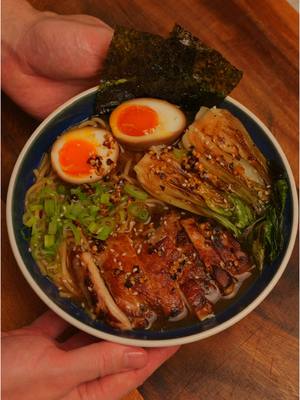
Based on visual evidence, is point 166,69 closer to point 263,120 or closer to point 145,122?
point 145,122

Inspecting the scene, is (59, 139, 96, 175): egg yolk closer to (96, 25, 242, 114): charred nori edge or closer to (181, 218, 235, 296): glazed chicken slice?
(96, 25, 242, 114): charred nori edge

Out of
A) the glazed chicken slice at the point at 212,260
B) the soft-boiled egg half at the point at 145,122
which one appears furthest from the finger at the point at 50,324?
the soft-boiled egg half at the point at 145,122

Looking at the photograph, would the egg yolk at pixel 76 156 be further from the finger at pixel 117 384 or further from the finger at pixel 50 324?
the finger at pixel 117 384

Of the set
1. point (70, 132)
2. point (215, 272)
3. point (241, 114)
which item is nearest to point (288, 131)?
point (241, 114)

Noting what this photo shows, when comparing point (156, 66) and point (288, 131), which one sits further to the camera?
point (288, 131)

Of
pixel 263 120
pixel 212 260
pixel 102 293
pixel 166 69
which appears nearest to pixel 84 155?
pixel 166 69

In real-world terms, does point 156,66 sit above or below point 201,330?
above

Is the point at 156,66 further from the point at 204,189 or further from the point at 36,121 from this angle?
the point at 36,121
